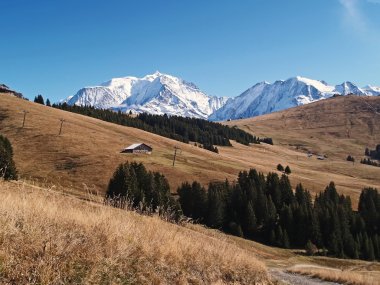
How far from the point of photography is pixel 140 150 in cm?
14538

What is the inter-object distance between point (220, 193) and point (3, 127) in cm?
8230

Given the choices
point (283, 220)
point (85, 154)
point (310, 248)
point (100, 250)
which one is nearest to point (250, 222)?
point (283, 220)

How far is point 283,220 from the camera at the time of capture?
10556 centimetres

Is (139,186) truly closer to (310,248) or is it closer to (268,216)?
(268,216)

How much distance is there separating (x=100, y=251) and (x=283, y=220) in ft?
337

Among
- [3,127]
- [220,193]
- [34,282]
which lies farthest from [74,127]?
[34,282]

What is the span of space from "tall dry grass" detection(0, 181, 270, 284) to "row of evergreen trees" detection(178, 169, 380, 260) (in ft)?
274

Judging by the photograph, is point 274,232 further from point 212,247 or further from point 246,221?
point 212,247

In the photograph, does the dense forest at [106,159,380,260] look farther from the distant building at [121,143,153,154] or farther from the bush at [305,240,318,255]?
the distant building at [121,143,153,154]

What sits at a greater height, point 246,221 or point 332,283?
point 332,283

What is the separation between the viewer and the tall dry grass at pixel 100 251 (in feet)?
22.2

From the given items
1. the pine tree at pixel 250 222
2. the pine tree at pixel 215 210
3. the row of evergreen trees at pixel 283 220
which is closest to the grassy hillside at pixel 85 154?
the row of evergreen trees at pixel 283 220

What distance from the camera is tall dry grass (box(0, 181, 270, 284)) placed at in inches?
266

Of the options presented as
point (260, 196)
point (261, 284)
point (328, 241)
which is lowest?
point (328, 241)
